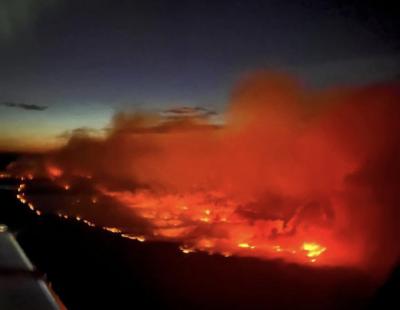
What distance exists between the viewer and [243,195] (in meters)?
15.9

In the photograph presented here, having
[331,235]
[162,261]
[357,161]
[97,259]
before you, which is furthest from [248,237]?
[357,161]

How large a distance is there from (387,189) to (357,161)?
1.68 m

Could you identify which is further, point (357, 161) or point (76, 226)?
point (357, 161)

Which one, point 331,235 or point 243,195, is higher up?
point 243,195

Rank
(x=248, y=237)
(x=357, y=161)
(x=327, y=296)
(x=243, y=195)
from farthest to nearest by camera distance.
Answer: (x=243, y=195) → (x=357, y=161) → (x=248, y=237) → (x=327, y=296)

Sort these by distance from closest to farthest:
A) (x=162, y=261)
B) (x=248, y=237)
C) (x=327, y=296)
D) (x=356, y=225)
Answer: (x=327, y=296) → (x=162, y=261) → (x=248, y=237) → (x=356, y=225)

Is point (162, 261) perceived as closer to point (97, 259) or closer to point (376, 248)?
point (97, 259)

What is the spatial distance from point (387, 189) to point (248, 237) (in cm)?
414

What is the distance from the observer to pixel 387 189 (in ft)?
38.2

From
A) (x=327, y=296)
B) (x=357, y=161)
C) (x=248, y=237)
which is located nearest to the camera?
(x=327, y=296)

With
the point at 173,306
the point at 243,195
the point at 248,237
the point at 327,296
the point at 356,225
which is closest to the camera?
the point at 173,306

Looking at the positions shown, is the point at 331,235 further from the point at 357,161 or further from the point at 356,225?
the point at 357,161

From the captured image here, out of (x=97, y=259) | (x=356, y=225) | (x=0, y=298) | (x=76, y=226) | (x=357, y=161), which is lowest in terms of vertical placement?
(x=0, y=298)

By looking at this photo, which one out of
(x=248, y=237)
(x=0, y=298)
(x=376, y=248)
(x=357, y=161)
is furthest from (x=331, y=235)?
(x=0, y=298)
